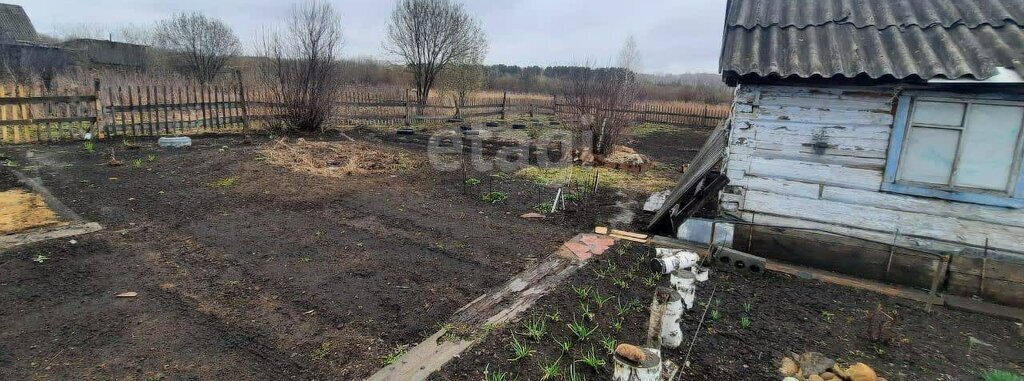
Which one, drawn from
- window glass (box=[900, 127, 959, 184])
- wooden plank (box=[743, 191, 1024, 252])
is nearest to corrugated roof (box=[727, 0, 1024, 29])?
window glass (box=[900, 127, 959, 184])

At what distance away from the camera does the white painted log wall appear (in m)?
4.59

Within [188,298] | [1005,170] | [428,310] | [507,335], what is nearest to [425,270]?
[428,310]

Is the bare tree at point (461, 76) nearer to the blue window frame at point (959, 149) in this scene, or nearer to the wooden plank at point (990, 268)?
the blue window frame at point (959, 149)

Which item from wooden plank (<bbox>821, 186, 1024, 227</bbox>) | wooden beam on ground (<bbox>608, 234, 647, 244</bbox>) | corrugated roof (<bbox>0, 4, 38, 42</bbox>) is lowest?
wooden beam on ground (<bbox>608, 234, 647, 244</bbox>)

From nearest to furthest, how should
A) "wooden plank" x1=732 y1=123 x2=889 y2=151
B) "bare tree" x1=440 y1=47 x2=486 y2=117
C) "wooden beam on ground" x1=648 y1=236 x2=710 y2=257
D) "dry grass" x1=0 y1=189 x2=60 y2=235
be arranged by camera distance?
"wooden plank" x1=732 y1=123 x2=889 y2=151 → "dry grass" x1=0 y1=189 x2=60 y2=235 → "wooden beam on ground" x1=648 y1=236 x2=710 y2=257 → "bare tree" x1=440 y1=47 x2=486 y2=117

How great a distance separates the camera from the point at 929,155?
15.0 feet

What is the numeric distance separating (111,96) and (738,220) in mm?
13887

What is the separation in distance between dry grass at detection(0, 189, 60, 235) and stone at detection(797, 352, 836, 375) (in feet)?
24.8

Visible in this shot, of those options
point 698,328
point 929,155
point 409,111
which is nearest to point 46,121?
point 409,111

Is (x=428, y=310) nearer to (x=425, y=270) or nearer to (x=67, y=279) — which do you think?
(x=425, y=270)

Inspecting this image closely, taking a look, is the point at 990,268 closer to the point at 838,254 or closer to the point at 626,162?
the point at 838,254

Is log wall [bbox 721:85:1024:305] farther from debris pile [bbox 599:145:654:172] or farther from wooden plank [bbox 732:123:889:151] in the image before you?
debris pile [bbox 599:145:654:172]

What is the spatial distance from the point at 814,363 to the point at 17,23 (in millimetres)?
47757

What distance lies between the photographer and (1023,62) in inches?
159
